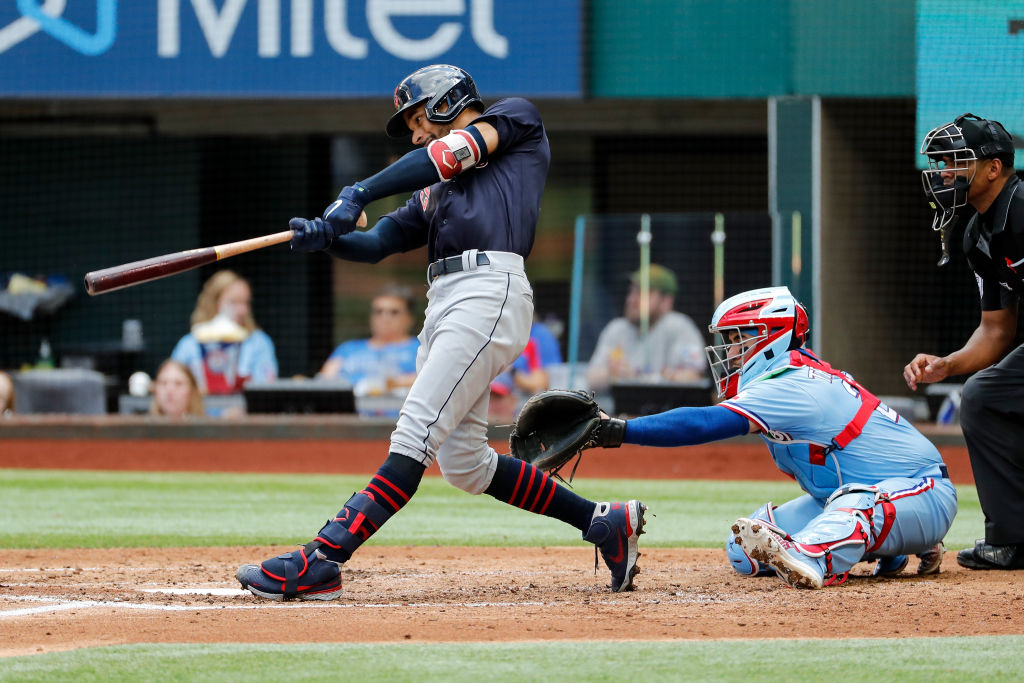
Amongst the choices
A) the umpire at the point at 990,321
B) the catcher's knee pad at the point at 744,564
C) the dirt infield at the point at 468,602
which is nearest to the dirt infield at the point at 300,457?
the dirt infield at the point at 468,602

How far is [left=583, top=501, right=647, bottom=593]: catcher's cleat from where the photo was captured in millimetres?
4008

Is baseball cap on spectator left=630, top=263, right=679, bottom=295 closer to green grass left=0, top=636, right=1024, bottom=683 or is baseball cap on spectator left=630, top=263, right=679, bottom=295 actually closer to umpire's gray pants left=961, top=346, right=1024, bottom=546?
umpire's gray pants left=961, top=346, right=1024, bottom=546

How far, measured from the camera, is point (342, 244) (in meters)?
4.13

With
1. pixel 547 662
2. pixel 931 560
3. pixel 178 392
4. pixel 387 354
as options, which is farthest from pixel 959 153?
pixel 178 392

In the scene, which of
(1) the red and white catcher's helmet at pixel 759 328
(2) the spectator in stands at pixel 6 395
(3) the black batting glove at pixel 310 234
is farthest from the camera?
(2) the spectator in stands at pixel 6 395

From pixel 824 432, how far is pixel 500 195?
4.26 feet

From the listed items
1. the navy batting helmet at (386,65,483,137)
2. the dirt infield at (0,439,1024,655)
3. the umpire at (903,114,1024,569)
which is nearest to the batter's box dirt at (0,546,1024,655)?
the dirt infield at (0,439,1024,655)

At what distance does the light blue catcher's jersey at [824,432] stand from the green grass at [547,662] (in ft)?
3.34

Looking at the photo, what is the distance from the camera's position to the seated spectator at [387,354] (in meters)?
10.5

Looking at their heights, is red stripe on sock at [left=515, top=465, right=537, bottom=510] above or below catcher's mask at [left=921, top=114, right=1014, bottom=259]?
below

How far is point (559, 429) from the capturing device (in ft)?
12.9

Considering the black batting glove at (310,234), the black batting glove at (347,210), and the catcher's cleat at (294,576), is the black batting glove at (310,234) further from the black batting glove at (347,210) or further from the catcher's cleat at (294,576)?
the catcher's cleat at (294,576)

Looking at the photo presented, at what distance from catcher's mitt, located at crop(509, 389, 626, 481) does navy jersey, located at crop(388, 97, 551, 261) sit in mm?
471

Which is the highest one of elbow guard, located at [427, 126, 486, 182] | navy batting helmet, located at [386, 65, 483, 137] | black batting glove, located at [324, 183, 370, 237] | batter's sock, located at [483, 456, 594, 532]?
navy batting helmet, located at [386, 65, 483, 137]
